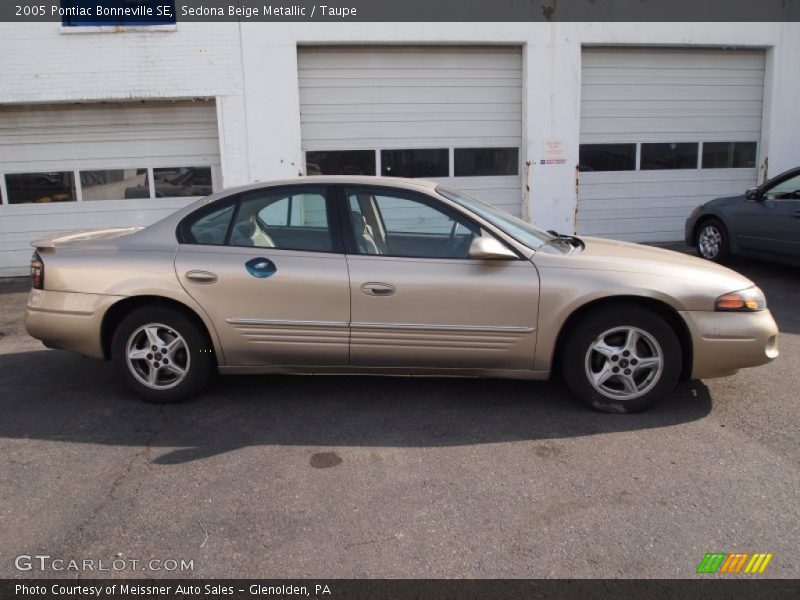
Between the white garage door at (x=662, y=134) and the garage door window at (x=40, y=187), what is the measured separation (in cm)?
833

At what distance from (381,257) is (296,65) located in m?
6.55

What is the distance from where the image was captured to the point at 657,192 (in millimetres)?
11391

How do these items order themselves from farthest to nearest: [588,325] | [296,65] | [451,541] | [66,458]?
[296,65]
[588,325]
[66,458]
[451,541]

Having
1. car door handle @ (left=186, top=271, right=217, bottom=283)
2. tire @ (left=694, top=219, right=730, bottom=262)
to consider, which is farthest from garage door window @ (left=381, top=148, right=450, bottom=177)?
car door handle @ (left=186, top=271, right=217, bottom=283)

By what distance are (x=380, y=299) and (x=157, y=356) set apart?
1600 mm

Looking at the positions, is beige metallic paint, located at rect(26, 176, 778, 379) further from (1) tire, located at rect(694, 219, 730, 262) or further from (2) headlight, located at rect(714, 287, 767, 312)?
(1) tire, located at rect(694, 219, 730, 262)

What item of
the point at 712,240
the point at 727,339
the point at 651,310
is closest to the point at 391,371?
the point at 651,310

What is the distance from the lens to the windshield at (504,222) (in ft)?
14.1

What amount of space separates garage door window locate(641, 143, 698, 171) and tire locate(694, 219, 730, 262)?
7.74 feet

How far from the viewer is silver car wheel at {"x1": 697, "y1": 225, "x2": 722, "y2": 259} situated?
9.01 meters

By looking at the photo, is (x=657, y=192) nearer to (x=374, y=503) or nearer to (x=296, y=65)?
(x=296, y=65)

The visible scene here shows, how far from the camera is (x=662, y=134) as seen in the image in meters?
11.2

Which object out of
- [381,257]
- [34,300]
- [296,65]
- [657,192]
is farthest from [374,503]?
[657,192]

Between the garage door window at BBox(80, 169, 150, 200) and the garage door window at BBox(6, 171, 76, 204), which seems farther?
the garage door window at BBox(80, 169, 150, 200)
